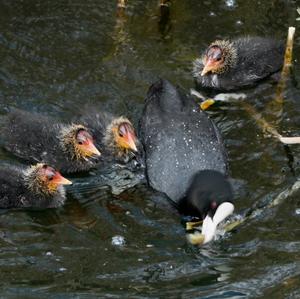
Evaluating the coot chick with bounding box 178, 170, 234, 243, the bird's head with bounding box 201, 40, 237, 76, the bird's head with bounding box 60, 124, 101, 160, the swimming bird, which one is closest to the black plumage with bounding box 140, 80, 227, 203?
the swimming bird

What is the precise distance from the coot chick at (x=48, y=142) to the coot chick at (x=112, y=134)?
0.50 ft

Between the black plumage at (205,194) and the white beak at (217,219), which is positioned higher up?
the black plumage at (205,194)

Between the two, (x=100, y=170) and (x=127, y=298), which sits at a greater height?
(x=100, y=170)

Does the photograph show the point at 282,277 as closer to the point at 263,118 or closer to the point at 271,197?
the point at 271,197

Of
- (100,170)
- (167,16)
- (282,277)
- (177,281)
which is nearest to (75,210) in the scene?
(100,170)

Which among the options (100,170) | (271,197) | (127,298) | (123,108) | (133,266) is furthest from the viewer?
(123,108)

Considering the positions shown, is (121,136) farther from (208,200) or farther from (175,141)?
(208,200)

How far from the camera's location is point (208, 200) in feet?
20.4

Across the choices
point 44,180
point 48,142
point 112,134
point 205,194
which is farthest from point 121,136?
point 205,194

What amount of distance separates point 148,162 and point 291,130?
129 centimetres

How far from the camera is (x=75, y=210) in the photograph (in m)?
6.66

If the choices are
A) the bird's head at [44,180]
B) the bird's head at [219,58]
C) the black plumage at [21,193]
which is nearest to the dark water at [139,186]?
the black plumage at [21,193]

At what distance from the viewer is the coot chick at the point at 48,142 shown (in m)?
7.02

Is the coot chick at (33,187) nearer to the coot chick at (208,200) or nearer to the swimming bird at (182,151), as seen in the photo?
the swimming bird at (182,151)
